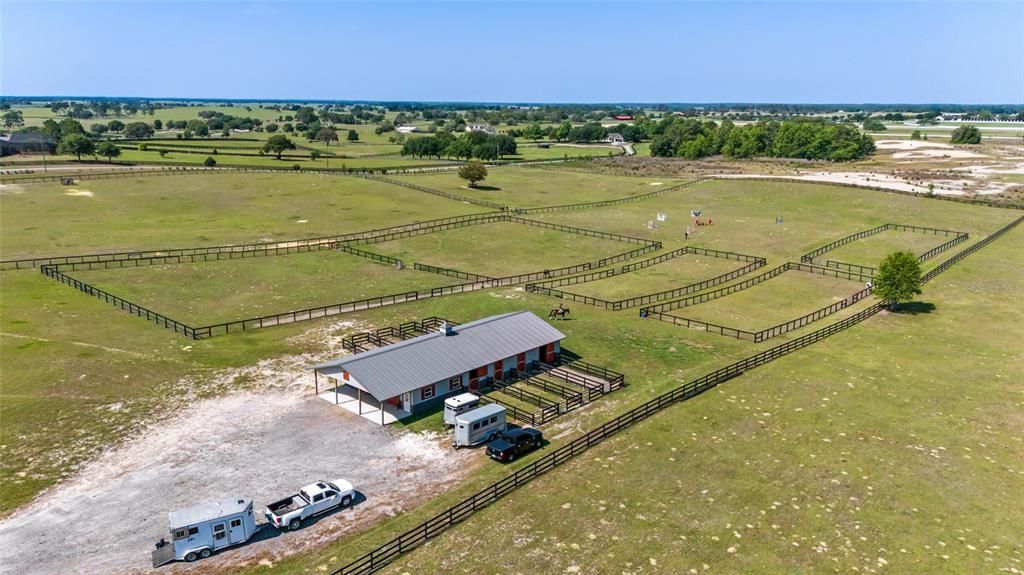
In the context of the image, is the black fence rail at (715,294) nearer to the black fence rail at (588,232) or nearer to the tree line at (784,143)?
the black fence rail at (588,232)

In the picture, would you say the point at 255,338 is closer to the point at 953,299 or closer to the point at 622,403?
the point at 622,403

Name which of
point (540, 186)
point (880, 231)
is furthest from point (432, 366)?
point (540, 186)

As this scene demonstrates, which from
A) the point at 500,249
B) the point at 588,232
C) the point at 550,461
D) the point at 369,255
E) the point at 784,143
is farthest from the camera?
the point at 784,143

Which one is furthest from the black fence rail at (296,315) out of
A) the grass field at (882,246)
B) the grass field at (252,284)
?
the grass field at (882,246)

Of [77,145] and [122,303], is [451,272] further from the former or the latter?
[77,145]

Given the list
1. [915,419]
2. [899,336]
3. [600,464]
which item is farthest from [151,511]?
[899,336]

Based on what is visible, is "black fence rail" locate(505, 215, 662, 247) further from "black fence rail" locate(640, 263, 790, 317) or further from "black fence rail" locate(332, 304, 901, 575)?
"black fence rail" locate(332, 304, 901, 575)
